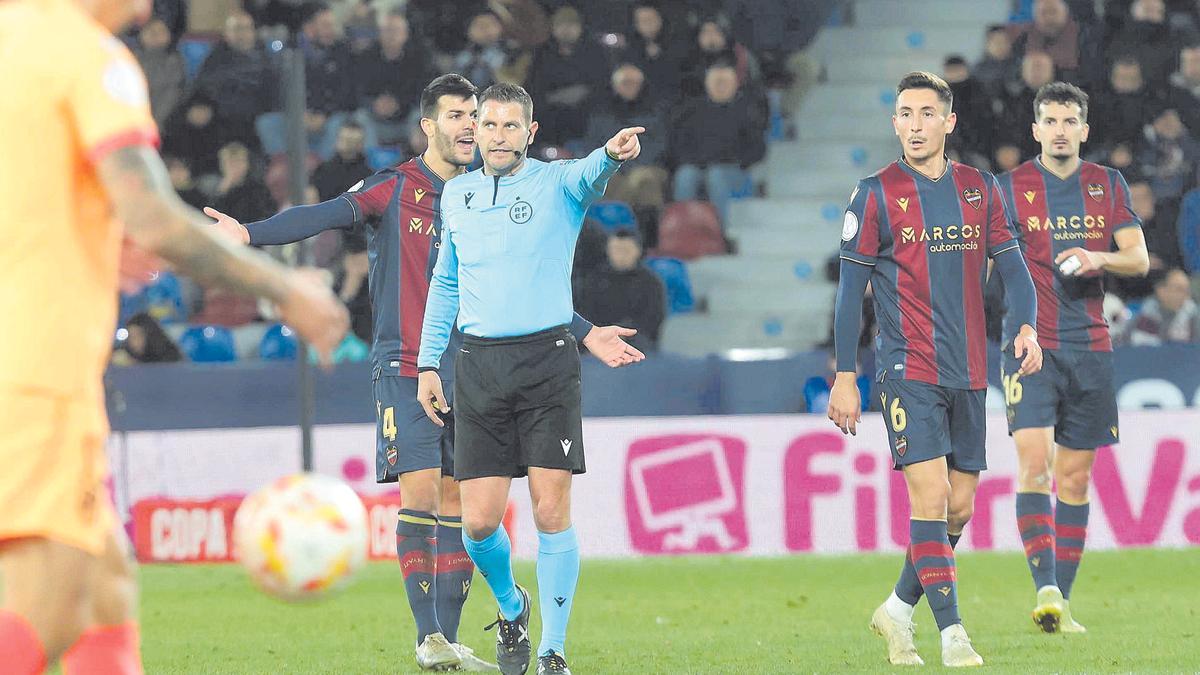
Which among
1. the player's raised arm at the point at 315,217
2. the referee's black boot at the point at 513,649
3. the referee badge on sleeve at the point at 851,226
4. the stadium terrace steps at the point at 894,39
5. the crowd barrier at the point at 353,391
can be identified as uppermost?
the stadium terrace steps at the point at 894,39

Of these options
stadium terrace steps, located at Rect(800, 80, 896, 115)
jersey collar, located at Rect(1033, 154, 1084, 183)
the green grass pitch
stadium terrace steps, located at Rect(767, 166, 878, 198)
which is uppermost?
stadium terrace steps, located at Rect(800, 80, 896, 115)

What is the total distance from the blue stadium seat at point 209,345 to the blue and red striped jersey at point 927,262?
7.86m

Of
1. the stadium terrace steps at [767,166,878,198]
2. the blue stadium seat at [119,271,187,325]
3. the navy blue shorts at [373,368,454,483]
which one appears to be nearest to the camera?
the navy blue shorts at [373,368,454,483]

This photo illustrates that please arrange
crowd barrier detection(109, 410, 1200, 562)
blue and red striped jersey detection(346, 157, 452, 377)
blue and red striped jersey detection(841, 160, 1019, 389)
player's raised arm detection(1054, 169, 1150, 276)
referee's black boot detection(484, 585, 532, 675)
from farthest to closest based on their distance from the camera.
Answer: crowd barrier detection(109, 410, 1200, 562) < player's raised arm detection(1054, 169, 1150, 276) < blue and red striped jersey detection(346, 157, 452, 377) < blue and red striped jersey detection(841, 160, 1019, 389) < referee's black boot detection(484, 585, 532, 675)

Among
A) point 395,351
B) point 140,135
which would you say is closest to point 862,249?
point 395,351

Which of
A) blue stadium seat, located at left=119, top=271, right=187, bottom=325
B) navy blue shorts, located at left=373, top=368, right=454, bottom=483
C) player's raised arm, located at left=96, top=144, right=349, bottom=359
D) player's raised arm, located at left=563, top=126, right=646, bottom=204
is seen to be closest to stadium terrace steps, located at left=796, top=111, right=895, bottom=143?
blue stadium seat, located at left=119, top=271, right=187, bottom=325

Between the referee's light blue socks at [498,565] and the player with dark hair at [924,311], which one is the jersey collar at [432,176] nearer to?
the referee's light blue socks at [498,565]

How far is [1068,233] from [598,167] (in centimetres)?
319

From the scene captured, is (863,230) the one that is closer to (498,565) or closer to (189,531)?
(498,565)

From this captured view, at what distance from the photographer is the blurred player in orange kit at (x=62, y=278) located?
320 cm

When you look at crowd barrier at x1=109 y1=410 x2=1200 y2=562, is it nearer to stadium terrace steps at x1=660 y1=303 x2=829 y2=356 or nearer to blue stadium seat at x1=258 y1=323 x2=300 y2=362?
blue stadium seat at x1=258 y1=323 x2=300 y2=362

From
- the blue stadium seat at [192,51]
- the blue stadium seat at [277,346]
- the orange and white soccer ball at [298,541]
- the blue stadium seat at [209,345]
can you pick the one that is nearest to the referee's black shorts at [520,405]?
the orange and white soccer ball at [298,541]

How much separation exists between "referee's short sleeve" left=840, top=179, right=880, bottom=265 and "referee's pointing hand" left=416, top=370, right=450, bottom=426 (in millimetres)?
1708

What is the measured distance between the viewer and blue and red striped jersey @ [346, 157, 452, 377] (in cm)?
745
